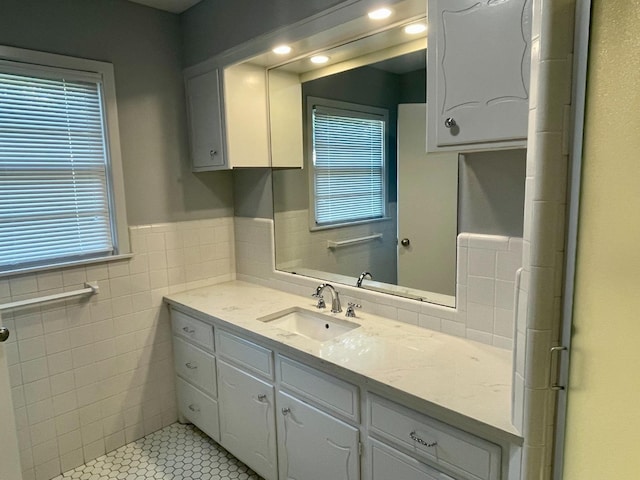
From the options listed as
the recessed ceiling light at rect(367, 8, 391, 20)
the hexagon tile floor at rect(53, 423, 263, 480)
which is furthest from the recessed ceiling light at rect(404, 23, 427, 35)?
the hexagon tile floor at rect(53, 423, 263, 480)

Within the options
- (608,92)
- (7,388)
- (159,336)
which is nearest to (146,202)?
(159,336)

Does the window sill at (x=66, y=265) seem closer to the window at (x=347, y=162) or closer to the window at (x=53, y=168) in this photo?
the window at (x=53, y=168)

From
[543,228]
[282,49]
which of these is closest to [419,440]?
[543,228]

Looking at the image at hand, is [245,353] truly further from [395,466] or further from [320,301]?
[395,466]

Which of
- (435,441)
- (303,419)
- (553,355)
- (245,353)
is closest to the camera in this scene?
(553,355)

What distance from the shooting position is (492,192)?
168 centimetres

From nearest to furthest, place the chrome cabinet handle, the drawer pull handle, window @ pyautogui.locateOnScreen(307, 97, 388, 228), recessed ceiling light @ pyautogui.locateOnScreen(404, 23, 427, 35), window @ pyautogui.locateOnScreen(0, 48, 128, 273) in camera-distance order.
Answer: the chrome cabinet handle → the drawer pull handle → recessed ceiling light @ pyautogui.locateOnScreen(404, 23, 427, 35) → window @ pyautogui.locateOnScreen(0, 48, 128, 273) → window @ pyautogui.locateOnScreen(307, 97, 388, 228)

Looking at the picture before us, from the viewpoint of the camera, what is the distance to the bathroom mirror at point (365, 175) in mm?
1973

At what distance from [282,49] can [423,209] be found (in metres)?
1.10

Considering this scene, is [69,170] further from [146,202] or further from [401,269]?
[401,269]

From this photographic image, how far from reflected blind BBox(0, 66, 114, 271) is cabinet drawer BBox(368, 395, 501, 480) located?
6.02 feet

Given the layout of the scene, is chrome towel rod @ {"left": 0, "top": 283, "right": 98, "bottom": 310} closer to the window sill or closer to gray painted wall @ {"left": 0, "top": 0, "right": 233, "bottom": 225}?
the window sill

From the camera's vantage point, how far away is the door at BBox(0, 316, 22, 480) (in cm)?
170

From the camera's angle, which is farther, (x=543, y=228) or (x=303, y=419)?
(x=303, y=419)
